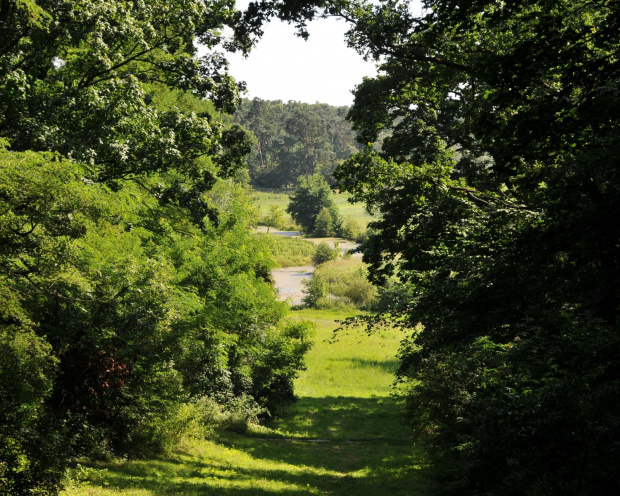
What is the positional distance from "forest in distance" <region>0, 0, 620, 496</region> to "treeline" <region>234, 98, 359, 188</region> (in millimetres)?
113094

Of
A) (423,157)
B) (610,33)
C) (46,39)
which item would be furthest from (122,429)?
(610,33)

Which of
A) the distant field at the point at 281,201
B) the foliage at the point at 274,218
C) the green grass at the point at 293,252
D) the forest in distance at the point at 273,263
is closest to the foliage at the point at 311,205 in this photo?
the foliage at the point at 274,218

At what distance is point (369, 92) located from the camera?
1872cm

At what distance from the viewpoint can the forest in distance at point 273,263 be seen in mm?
6207

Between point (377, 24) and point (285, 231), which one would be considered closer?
point (377, 24)

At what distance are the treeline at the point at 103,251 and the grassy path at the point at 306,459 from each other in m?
1.00

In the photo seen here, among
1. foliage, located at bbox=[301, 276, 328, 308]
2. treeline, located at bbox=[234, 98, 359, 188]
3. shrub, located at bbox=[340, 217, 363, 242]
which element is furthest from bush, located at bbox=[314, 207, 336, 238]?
treeline, located at bbox=[234, 98, 359, 188]

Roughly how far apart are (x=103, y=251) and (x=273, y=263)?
15599 mm

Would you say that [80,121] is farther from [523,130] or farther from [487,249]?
[523,130]

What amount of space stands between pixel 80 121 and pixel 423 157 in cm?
1063

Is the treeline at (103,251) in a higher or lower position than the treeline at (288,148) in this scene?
Answer: lower

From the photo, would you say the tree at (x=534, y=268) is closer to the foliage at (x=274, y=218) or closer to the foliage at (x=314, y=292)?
the foliage at (x=314, y=292)

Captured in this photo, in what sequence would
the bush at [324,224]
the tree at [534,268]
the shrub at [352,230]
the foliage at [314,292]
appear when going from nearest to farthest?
the tree at [534,268]
the foliage at [314,292]
the shrub at [352,230]
the bush at [324,224]

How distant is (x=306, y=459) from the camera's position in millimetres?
20156
